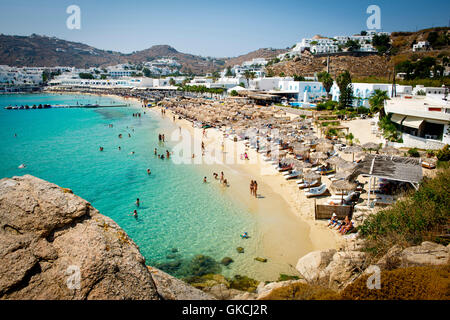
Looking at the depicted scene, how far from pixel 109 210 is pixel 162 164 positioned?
843 cm

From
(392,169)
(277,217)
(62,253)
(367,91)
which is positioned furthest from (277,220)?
(367,91)

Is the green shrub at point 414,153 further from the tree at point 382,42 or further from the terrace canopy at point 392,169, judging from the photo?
the tree at point 382,42

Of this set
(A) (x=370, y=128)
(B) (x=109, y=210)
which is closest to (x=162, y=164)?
(B) (x=109, y=210)

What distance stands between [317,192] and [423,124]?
1063cm

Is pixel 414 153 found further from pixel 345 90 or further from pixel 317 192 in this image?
pixel 345 90

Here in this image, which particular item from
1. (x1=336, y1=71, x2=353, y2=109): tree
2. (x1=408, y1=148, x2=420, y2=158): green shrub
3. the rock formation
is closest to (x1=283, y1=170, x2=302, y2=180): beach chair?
(x1=408, y1=148, x2=420, y2=158): green shrub

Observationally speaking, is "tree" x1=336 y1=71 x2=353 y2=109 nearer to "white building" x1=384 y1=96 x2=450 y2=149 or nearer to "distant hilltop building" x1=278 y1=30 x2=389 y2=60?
"white building" x1=384 y1=96 x2=450 y2=149

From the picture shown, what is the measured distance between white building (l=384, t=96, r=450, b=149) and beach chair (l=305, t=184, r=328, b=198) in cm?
936

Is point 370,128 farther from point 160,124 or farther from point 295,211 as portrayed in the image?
point 160,124

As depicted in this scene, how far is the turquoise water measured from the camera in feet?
38.0

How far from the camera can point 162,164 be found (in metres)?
23.2

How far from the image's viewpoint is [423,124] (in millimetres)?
18391

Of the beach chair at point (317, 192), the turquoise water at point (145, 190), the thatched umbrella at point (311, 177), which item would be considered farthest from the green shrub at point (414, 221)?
the thatched umbrella at point (311, 177)
